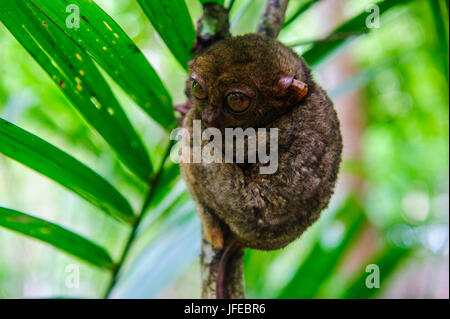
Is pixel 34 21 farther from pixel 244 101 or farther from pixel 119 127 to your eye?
pixel 244 101

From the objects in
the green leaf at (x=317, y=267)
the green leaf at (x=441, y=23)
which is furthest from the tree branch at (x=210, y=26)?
the green leaf at (x=317, y=267)

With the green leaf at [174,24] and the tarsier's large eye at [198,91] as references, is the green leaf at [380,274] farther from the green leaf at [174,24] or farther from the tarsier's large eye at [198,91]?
→ the green leaf at [174,24]

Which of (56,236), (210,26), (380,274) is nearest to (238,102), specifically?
(210,26)

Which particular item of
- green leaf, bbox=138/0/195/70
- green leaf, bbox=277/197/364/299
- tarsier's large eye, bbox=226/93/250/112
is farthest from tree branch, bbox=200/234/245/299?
green leaf, bbox=138/0/195/70

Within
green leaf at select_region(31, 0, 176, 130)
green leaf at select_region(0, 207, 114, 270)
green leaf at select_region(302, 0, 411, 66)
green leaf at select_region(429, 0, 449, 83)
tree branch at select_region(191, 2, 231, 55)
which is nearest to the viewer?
green leaf at select_region(31, 0, 176, 130)

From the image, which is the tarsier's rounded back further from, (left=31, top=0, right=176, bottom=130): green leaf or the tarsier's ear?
(left=31, top=0, right=176, bottom=130): green leaf

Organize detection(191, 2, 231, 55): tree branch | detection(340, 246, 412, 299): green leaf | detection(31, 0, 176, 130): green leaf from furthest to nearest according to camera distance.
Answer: detection(340, 246, 412, 299): green leaf → detection(191, 2, 231, 55): tree branch → detection(31, 0, 176, 130): green leaf

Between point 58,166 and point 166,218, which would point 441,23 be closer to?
point 166,218

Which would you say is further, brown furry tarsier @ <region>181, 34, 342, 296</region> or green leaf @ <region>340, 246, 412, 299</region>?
green leaf @ <region>340, 246, 412, 299</region>
